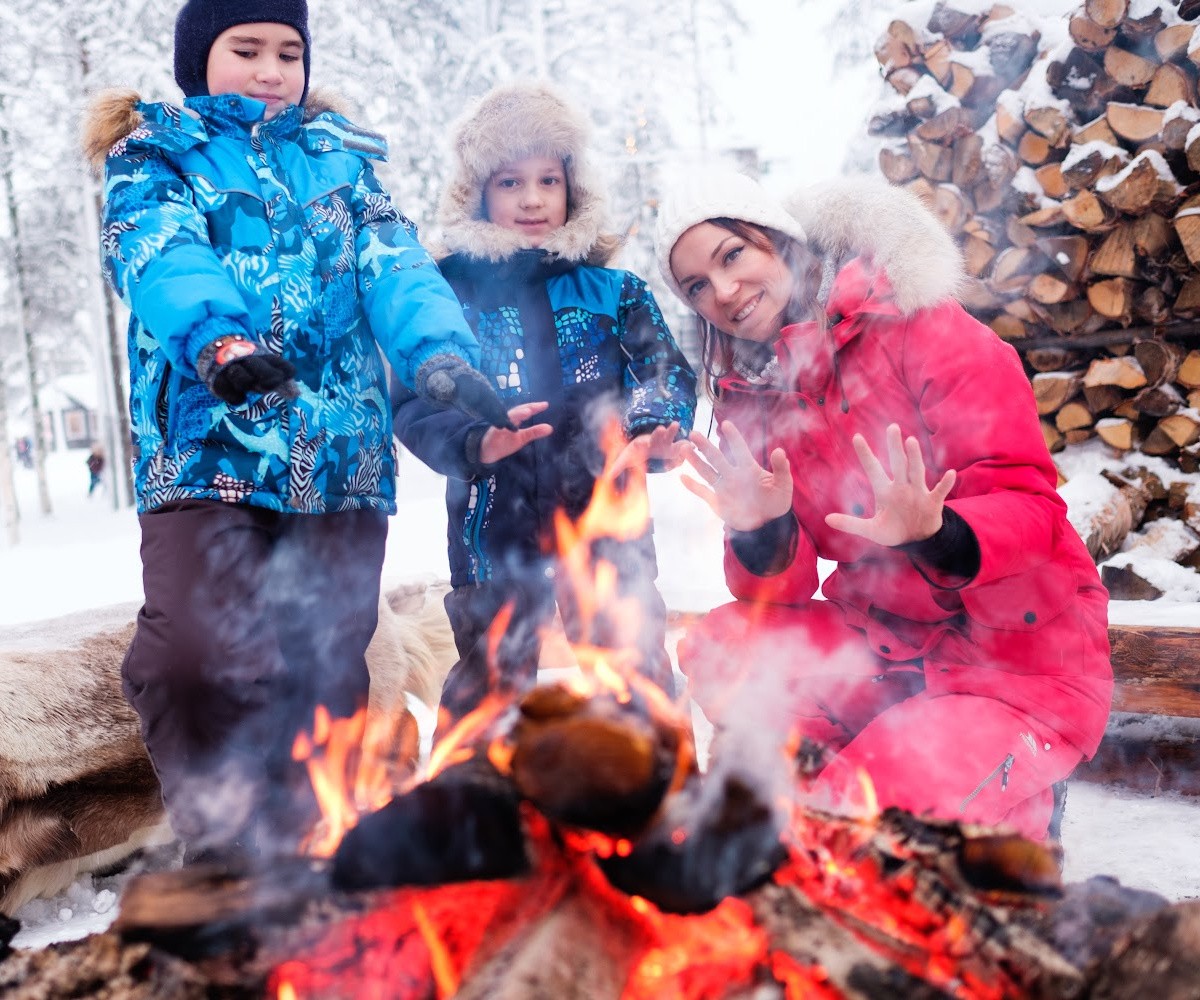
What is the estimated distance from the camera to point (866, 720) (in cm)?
224

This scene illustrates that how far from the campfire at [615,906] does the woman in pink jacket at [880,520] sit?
348mm

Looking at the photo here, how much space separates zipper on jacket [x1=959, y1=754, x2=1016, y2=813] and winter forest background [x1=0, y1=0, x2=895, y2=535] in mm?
8799

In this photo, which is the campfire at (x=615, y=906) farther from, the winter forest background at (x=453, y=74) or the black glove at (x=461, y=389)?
the winter forest background at (x=453, y=74)

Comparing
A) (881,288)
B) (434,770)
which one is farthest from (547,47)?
(434,770)

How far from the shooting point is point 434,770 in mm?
1440

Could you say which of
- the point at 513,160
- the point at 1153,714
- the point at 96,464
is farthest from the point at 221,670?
the point at 96,464

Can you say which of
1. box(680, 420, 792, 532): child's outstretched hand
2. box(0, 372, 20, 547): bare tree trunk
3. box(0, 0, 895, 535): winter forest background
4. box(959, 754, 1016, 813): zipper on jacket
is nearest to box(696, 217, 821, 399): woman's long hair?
box(680, 420, 792, 532): child's outstretched hand

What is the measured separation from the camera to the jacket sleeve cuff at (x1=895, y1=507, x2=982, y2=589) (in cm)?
175

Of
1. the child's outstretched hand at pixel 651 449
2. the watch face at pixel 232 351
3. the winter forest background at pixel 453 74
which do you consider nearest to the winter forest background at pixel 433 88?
the winter forest background at pixel 453 74

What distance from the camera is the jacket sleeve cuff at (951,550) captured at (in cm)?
175

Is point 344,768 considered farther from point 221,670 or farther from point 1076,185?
point 1076,185

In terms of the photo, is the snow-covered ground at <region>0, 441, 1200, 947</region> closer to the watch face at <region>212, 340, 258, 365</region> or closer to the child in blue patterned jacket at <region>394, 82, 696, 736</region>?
the child in blue patterned jacket at <region>394, 82, 696, 736</region>

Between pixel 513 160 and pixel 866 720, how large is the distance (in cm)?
213

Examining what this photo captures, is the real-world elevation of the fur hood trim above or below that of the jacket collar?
above
